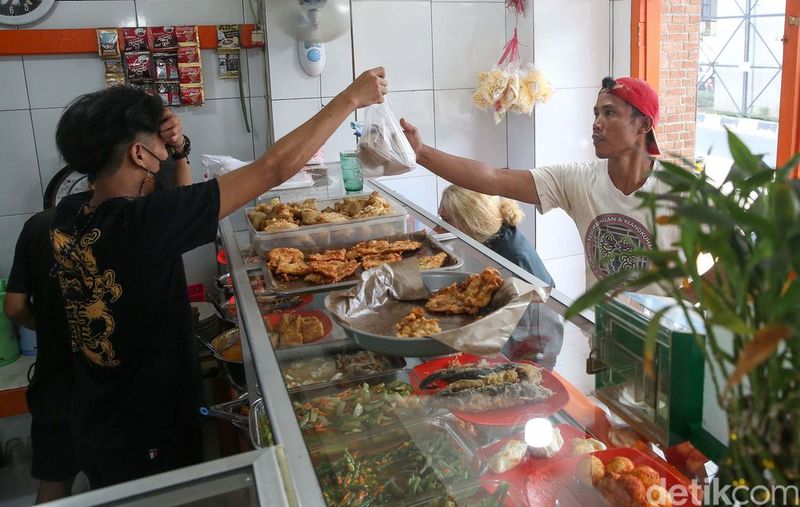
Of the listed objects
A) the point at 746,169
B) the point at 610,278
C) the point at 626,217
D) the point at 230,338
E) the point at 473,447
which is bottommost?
the point at 230,338

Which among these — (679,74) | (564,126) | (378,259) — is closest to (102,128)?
(378,259)

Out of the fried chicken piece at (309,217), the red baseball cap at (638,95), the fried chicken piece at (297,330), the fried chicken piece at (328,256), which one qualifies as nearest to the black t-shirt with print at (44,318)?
the fried chicken piece at (309,217)

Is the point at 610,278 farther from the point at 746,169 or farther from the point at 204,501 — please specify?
the point at 204,501

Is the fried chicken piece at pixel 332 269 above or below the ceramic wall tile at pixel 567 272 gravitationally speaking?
above

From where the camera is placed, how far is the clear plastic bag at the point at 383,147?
2.40 meters

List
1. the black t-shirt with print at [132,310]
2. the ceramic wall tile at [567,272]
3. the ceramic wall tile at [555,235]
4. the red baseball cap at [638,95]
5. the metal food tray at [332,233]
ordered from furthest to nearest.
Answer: the ceramic wall tile at [567,272], the ceramic wall tile at [555,235], the red baseball cap at [638,95], the metal food tray at [332,233], the black t-shirt with print at [132,310]

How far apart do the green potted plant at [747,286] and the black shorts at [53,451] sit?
265 cm

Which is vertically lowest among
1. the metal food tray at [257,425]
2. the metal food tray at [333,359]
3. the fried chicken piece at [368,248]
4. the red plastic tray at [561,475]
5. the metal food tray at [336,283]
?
the metal food tray at [257,425]

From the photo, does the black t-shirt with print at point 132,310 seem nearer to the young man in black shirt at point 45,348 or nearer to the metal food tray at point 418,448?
the young man in black shirt at point 45,348

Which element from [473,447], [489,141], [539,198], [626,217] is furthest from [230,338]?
[489,141]

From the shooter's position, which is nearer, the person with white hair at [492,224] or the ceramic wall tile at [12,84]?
the person with white hair at [492,224]

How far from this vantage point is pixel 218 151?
3.92 m

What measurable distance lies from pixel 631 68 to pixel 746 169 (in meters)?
3.63

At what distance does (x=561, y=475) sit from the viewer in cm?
112
